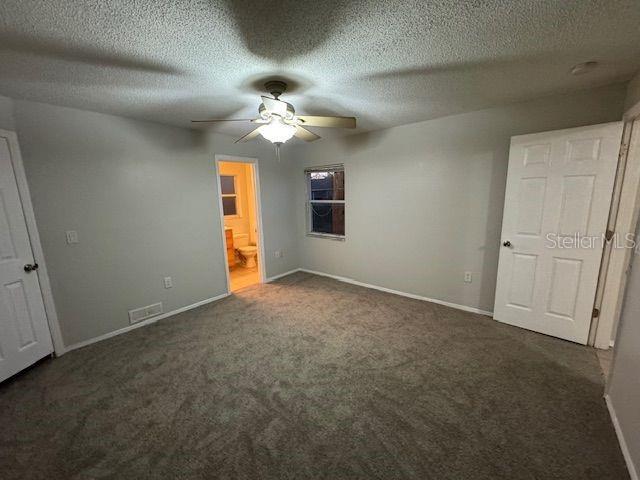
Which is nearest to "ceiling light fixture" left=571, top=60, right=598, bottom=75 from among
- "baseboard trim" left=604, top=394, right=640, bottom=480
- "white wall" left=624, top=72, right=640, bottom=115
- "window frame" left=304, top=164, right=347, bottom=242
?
"white wall" left=624, top=72, right=640, bottom=115

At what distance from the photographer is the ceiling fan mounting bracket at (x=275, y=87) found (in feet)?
6.36

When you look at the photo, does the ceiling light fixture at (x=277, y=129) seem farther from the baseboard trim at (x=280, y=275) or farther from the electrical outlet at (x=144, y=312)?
the baseboard trim at (x=280, y=275)

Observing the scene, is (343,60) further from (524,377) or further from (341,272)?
(341,272)

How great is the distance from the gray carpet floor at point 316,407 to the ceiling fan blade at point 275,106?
2.03m

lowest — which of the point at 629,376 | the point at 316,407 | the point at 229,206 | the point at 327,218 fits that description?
the point at 316,407

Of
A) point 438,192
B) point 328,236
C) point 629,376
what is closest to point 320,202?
point 328,236

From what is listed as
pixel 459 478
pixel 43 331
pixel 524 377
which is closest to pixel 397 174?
pixel 524 377

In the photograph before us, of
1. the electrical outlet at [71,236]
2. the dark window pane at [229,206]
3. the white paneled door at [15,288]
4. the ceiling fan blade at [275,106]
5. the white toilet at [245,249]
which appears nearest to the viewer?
the ceiling fan blade at [275,106]

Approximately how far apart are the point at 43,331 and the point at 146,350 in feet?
2.83

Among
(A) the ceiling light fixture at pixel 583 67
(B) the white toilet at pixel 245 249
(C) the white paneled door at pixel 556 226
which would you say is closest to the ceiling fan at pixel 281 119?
(A) the ceiling light fixture at pixel 583 67

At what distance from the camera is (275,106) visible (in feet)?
5.82

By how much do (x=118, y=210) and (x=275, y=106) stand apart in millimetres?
2146

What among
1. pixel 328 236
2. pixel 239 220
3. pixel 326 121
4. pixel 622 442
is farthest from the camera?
pixel 239 220

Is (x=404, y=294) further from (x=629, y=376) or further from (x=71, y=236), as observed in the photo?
(x=71, y=236)
